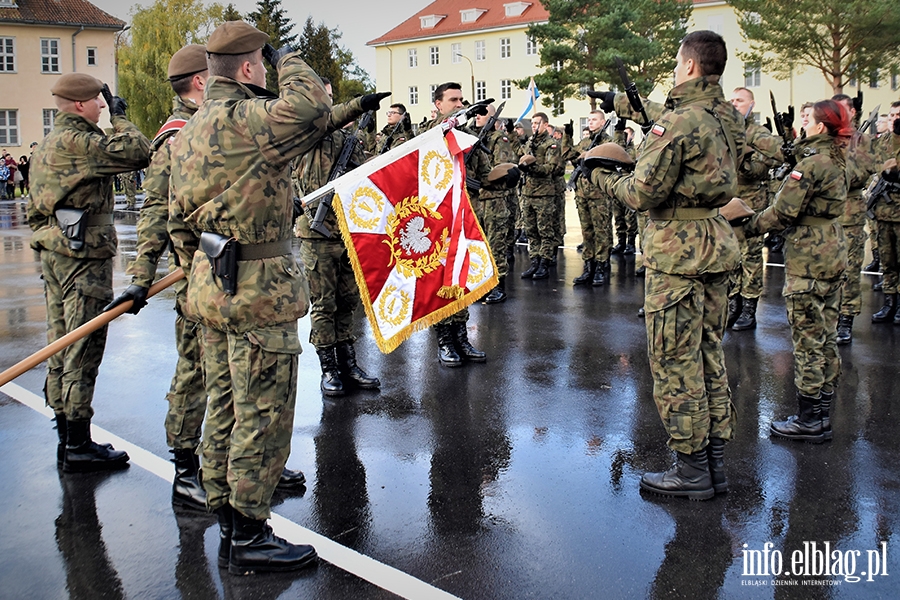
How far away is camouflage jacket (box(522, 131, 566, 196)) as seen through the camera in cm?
1255

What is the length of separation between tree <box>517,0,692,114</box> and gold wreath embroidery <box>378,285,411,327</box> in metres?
41.4

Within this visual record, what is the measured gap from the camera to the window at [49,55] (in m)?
47.2

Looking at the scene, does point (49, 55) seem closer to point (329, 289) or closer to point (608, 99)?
point (329, 289)

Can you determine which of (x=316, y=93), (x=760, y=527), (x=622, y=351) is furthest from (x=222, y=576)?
(x=622, y=351)

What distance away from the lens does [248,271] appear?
→ 3.81 meters

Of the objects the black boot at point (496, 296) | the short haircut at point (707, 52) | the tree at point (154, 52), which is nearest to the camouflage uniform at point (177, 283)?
the short haircut at point (707, 52)

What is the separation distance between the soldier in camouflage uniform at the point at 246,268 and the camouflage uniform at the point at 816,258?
340 cm

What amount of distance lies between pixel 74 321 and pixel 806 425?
472 cm

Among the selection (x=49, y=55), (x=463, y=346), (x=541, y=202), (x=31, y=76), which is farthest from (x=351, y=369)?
(x=49, y=55)

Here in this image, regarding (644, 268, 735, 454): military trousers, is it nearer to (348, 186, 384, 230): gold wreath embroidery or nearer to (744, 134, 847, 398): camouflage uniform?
(744, 134, 847, 398): camouflage uniform

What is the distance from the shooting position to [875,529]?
4215 millimetres

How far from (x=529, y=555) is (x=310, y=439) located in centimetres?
216

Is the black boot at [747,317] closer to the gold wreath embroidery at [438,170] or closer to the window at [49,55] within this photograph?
the gold wreath embroidery at [438,170]

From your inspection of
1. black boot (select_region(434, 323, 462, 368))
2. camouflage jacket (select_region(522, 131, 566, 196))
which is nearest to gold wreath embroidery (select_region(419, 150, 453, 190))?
black boot (select_region(434, 323, 462, 368))
